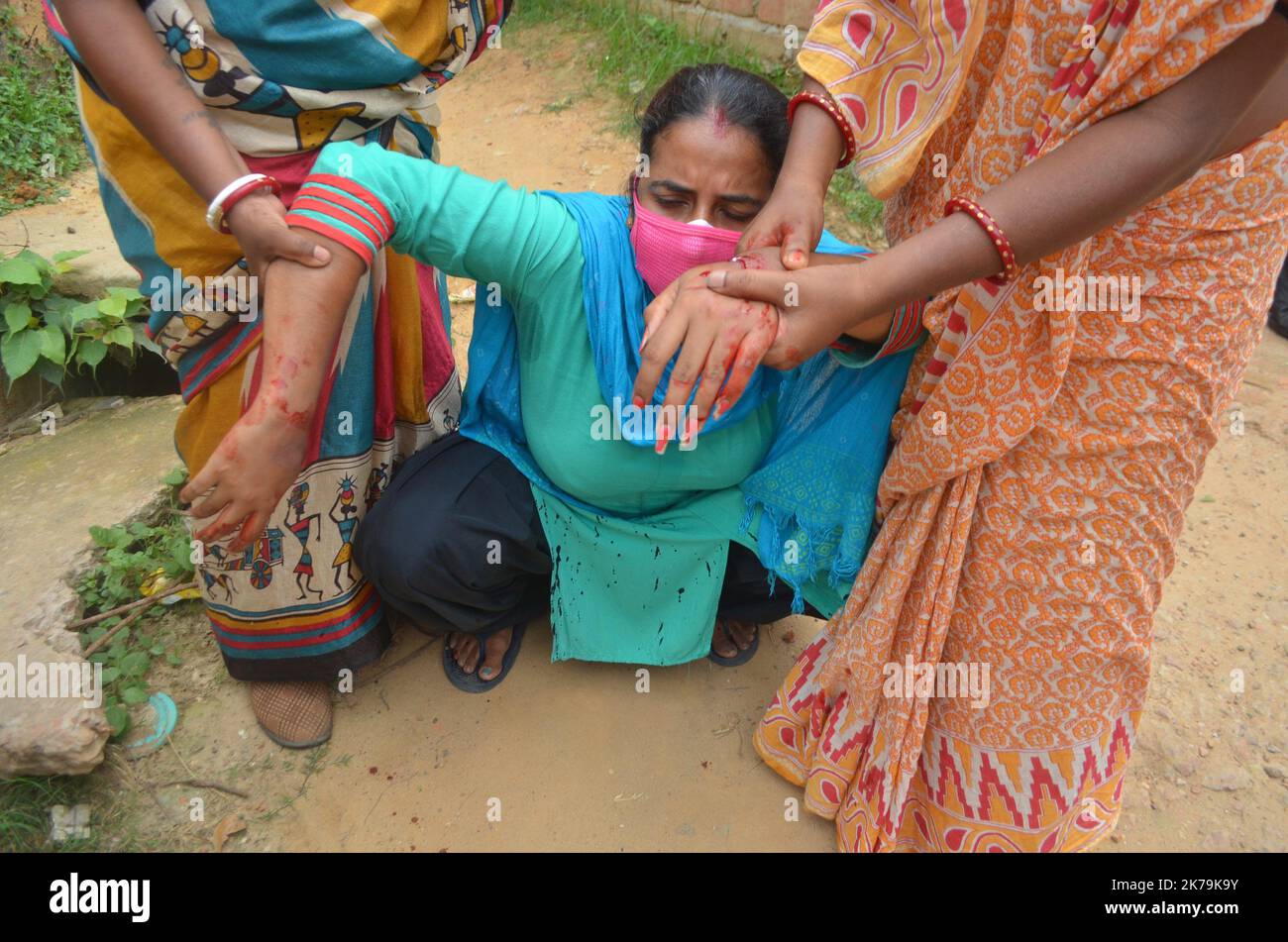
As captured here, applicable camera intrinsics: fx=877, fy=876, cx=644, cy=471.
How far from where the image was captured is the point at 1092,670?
165cm

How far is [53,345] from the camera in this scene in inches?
117

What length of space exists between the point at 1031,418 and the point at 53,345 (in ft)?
10.1

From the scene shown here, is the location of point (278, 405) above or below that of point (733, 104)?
below

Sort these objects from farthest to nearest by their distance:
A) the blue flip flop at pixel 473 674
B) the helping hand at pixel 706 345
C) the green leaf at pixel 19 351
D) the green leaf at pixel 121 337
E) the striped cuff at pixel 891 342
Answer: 1. the green leaf at pixel 121 337
2. the green leaf at pixel 19 351
3. the blue flip flop at pixel 473 674
4. the striped cuff at pixel 891 342
5. the helping hand at pixel 706 345

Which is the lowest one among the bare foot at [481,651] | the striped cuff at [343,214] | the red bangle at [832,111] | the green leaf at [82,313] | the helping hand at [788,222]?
the bare foot at [481,651]

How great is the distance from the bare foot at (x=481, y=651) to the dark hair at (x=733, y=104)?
1.30m

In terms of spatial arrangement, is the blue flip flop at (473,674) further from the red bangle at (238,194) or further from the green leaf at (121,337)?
the green leaf at (121,337)

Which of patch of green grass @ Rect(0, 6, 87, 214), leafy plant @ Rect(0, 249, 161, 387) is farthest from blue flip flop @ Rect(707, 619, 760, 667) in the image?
patch of green grass @ Rect(0, 6, 87, 214)

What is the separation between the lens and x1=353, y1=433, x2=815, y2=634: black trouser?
197 centimetres

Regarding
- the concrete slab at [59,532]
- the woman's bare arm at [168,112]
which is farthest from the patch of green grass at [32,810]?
the woman's bare arm at [168,112]

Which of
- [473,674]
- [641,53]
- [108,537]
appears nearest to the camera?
[473,674]

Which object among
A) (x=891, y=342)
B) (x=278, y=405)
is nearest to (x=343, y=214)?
(x=278, y=405)

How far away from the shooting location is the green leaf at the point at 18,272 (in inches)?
117

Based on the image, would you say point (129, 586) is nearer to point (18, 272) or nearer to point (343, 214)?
point (18, 272)
